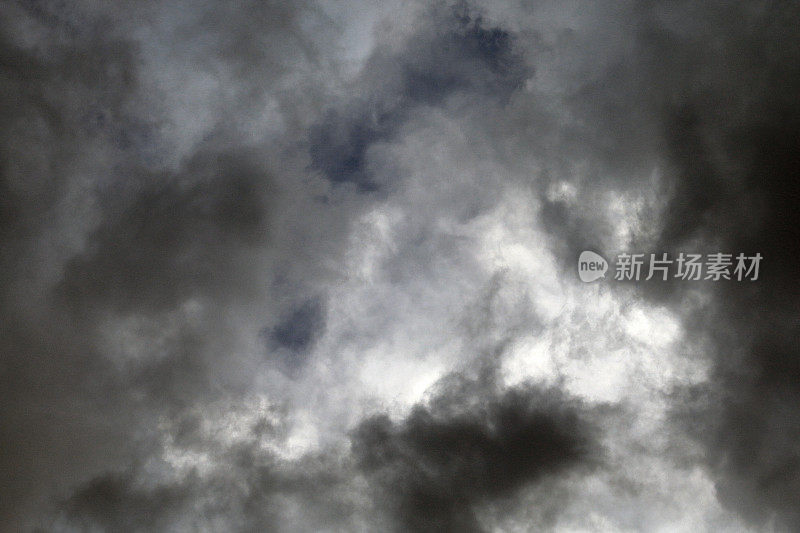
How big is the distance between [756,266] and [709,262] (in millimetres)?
6817

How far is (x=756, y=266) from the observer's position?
3329 inches

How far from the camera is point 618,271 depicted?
8950 cm

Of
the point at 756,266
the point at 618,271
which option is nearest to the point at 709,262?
the point at 756,266

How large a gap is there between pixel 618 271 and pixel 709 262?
13.1 m

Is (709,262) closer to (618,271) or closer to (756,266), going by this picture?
(756,266)

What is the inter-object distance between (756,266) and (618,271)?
19665 millimetres
